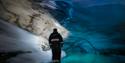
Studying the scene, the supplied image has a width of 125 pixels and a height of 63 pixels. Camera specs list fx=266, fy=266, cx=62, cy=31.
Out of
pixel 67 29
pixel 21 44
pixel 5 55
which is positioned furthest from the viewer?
pixel 67 29

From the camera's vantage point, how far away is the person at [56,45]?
4.53 metres

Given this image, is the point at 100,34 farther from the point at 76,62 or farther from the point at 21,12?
the point at 21,12

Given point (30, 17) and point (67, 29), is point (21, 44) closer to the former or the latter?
point (30, 17)

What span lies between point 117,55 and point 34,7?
1.74 meters

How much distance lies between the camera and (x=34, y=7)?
193 inches

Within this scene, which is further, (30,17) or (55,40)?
(30,17)

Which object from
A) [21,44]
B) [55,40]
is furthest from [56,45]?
[21,44]

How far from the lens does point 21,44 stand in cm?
463

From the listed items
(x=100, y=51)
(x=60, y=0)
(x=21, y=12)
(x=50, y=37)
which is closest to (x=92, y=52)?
(x=100, y=51)

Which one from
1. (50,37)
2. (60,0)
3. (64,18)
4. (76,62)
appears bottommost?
(76,62)

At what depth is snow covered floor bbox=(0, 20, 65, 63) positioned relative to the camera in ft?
14.9

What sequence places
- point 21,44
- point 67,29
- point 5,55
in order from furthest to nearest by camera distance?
1. point 67,29
2. point 21,44
3. point 5,55

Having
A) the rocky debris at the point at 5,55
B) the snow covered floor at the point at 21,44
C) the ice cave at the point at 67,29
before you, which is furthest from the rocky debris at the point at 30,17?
the rocky debris at the point at 5,55

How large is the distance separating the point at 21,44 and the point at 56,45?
623mm
